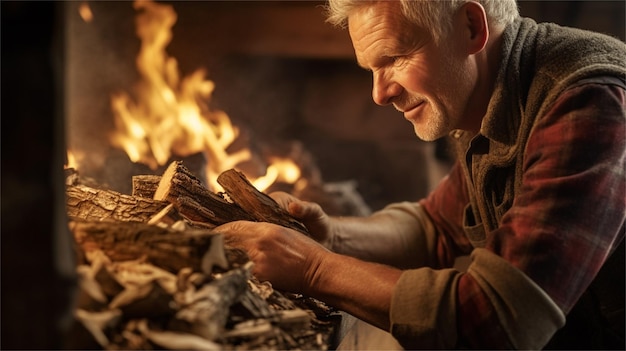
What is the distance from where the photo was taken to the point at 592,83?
78.3 inches

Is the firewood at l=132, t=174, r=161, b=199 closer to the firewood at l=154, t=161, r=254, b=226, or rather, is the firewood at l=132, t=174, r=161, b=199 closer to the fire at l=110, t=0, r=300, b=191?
the firewood at l=154, t=161, r=254, b=226

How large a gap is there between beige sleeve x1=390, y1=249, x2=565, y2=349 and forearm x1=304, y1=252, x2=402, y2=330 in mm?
69

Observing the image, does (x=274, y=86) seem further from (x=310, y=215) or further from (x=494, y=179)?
(x=494, y=179)

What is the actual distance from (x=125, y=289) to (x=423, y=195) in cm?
363

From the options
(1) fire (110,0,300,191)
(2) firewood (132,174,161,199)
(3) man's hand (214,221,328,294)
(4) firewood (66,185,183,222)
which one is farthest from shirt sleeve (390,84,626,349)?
(1) fire (110,0,300,191)

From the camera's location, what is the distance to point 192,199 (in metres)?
2.21

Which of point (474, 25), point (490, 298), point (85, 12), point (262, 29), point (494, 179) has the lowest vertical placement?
point (490, 298)

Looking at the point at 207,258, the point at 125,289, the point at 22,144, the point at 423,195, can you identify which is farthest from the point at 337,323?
the point at 423,195

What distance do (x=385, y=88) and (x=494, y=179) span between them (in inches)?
18.7

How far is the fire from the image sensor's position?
3586 mm

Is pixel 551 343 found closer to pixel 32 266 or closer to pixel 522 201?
pixel 522 201

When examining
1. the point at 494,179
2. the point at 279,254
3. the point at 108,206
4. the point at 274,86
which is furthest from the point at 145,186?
the point at 274,86

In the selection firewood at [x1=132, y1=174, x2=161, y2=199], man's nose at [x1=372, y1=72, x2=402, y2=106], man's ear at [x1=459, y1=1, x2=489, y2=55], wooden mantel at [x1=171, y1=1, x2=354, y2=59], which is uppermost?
wooden mantel at [x1=171, y1=1, x2=354, y2=59]

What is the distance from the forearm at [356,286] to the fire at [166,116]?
130cm
